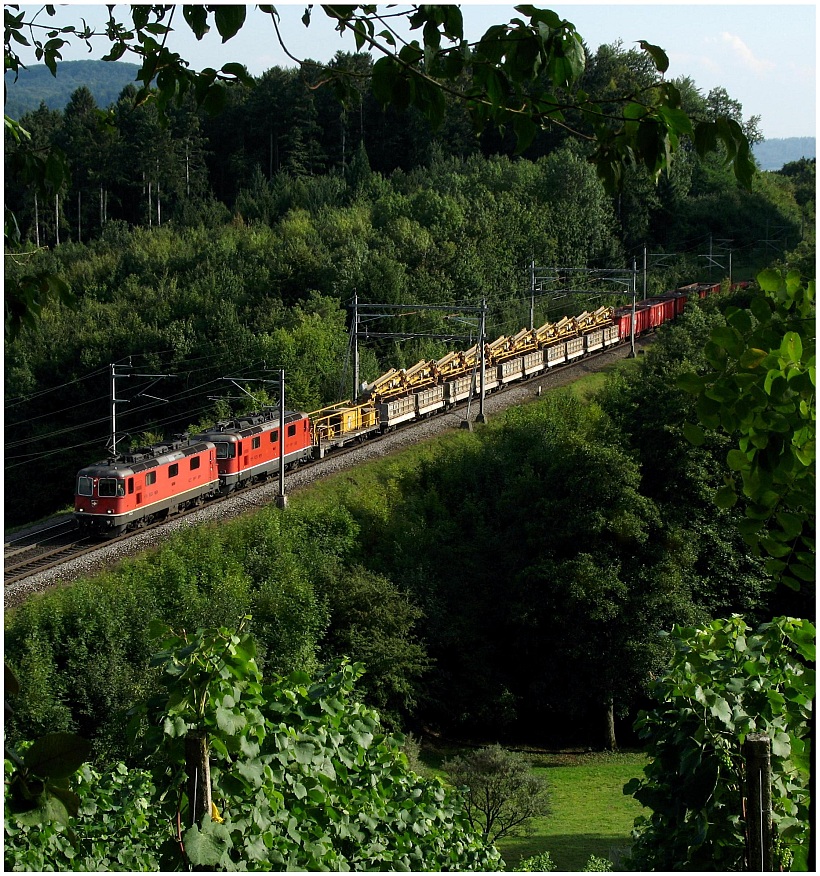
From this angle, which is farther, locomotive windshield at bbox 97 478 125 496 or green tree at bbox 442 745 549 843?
locomotive windshield at bbox 97 478 125 496

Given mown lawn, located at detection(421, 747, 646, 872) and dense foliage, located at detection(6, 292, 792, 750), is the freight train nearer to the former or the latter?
dense foliage, located at detection(6, 292, 792, 750)

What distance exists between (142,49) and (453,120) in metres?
53.5

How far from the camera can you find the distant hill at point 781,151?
6906cm

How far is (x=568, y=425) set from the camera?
Result: 27266 mm

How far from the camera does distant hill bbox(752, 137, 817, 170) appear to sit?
69062 mm

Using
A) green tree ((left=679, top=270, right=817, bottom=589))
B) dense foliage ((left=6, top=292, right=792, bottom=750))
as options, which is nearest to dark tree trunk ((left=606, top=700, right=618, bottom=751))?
dense foliage ((left=6, top=292, right=792, bottom=750))

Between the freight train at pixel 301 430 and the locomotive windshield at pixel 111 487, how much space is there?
2 cm

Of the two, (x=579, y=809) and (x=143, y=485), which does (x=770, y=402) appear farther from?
(x=143, y=485)

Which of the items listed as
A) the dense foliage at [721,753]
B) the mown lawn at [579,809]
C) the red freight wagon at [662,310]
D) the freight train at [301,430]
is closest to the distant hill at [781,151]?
the red freight wagon at [662,310]

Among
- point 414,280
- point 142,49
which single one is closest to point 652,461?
point 414,280

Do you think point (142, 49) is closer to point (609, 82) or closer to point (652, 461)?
point (652, 461)

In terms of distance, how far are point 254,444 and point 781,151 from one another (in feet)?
202

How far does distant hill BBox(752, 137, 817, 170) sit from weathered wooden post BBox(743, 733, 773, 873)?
2541 inches

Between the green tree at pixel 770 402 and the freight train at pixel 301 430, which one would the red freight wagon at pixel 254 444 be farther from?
the green tree at pixel 770 402
